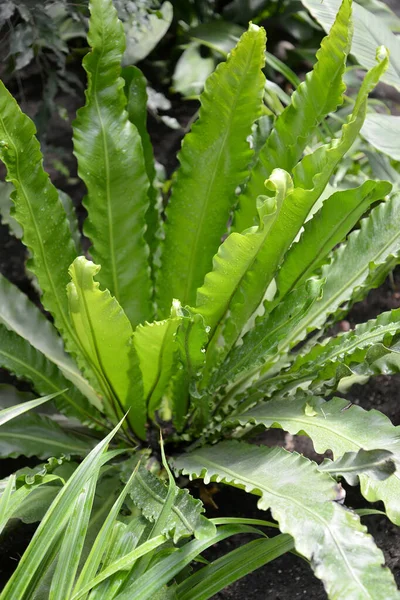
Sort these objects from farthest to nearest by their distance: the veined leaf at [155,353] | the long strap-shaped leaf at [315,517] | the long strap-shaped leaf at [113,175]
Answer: the long strap-shaped leaf at [113,175]
the veined leaf at [155,353]
the long strap-shaped leaf at [315,517]

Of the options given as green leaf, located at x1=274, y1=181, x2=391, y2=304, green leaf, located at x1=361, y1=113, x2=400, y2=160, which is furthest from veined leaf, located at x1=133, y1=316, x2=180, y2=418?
green leaf, located at x1=361, y1=113, x2=400, y2=160

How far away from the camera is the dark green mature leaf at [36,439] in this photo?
3.54 feet

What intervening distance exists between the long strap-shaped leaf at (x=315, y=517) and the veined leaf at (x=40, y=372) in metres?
0.28

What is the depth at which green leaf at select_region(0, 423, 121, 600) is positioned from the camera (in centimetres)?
80

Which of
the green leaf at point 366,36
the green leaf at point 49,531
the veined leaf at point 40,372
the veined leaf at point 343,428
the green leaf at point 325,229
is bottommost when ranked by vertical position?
the veined leaf at point 40,372

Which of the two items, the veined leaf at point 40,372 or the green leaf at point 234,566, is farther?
the veined leaf at point 40,372

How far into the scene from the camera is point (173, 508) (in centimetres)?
90

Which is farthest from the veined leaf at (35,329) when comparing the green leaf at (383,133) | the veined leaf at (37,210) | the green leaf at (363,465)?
the green leaf at (383,133)

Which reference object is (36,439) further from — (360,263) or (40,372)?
(360,263)

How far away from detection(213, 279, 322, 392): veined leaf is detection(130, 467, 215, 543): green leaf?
7.8 inches

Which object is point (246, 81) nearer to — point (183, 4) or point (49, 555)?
point (49, 555)

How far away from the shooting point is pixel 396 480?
821 mm

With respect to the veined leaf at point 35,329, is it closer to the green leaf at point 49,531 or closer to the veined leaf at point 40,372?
the veined leaf at point 40,372

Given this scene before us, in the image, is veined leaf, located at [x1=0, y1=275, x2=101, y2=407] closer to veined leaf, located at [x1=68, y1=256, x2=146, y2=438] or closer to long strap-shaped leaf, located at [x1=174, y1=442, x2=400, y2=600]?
veined leaf, located at [x1=68, y1=256, x2=146, y2=438]
